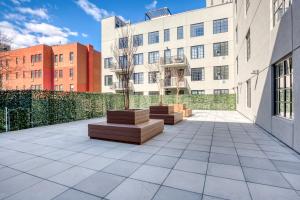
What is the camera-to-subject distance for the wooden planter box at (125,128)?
548 centimetres

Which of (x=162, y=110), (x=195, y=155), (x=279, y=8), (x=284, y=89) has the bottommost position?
(x=195, y=155)

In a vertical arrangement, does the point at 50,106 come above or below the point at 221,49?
below

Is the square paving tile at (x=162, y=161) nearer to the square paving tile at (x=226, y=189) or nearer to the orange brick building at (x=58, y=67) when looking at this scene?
the square paving tile at (x=226, y=189)

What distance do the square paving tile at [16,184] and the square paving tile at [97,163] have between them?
92cm

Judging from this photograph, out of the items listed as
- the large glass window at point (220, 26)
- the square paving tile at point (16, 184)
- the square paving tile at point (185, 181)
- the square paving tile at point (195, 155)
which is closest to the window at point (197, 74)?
the large glass window at point (220, 26)

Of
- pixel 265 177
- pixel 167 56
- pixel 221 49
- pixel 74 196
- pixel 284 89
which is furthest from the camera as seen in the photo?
pixel 167 56

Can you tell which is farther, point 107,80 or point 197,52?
point 107,80

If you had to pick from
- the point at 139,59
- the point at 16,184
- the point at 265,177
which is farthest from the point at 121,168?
the point at 139,59

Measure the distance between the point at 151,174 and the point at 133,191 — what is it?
0.67 meters

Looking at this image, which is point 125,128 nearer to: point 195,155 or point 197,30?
point 195,155

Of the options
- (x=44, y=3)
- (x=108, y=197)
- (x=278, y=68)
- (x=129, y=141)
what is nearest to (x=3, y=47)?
(x=44, y=3)

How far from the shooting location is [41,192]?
267 centimetres

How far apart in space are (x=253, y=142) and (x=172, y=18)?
21.6m

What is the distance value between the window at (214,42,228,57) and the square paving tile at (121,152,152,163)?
1983 cm
